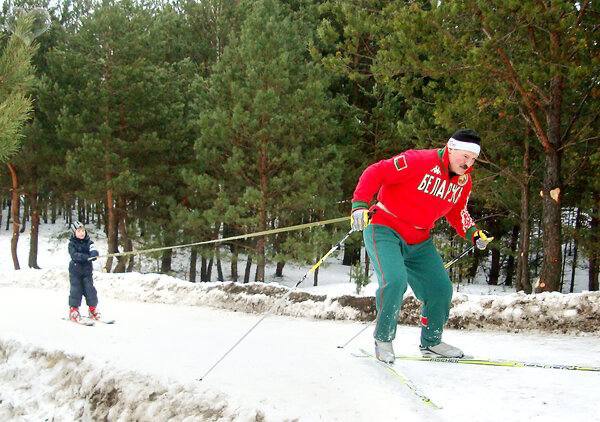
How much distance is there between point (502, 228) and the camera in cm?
2234

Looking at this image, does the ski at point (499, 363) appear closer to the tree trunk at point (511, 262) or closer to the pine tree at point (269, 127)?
the pine tree at point (269, 127)

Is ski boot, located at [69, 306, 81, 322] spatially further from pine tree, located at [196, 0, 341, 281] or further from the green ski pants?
pine tree, located at [196, 0, 341, 281]

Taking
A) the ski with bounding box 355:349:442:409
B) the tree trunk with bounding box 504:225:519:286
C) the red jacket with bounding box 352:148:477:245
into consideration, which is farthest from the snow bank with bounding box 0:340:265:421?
the tree trunk with bounding box 504:225:519:286

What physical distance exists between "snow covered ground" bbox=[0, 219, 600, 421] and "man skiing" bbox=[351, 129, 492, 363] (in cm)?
45

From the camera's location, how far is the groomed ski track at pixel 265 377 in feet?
11.9

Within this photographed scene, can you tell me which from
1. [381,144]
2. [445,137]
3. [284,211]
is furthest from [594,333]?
[381,144]

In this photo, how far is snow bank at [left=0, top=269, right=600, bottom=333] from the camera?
649 cm

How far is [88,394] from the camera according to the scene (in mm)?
4789

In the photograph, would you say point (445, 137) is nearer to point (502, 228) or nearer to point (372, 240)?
point (502, 228)

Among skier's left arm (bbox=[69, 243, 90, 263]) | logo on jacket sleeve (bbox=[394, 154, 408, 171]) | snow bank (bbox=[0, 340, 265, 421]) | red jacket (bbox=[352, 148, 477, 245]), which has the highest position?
logo on jacket sleeve (bbox=[394, 154, 408, 171])

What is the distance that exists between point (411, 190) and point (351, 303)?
3.97 m

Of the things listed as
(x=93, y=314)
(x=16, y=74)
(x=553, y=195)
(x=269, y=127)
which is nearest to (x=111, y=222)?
(x=269, y=127)

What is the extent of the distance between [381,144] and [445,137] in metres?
5.03

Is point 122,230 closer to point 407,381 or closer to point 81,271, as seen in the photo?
point 81,271
